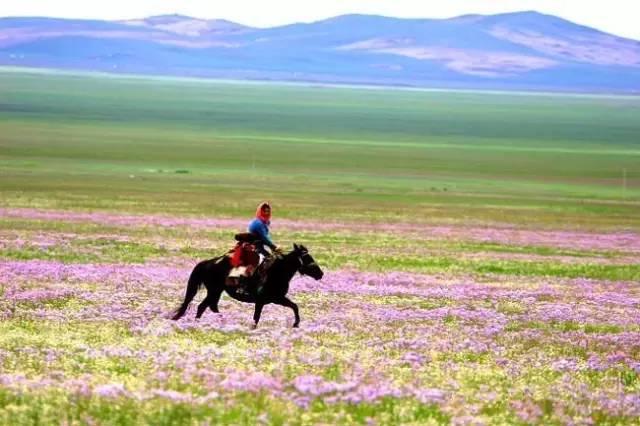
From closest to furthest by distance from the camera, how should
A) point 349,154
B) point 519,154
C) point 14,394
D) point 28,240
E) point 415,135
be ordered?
point 14,394, point 28,240, point 349,154, point 519,154, point 415,135

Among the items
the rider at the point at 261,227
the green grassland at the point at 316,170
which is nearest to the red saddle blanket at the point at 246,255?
the rider at the point at 261,227

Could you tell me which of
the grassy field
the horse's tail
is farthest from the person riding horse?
the grassy field

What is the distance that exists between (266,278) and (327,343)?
6.82ft

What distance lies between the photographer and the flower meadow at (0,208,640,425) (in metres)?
14.2

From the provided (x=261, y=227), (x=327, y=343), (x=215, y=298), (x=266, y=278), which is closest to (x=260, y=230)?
(x=261, y=227)

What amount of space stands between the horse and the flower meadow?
0.42 metres

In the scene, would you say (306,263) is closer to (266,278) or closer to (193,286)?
(266,278)

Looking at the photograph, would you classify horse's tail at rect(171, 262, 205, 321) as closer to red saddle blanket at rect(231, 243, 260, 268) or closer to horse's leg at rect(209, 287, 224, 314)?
horse's leg at rect(209, 287, 224, 314)

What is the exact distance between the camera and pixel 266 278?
70.7 ft

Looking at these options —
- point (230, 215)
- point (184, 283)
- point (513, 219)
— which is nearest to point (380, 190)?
point (513, 219)

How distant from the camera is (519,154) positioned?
14150 cm

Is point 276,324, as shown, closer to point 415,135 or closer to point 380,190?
point 380,190

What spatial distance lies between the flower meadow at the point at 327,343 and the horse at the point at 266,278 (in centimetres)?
42

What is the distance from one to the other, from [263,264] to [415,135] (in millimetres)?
153779
